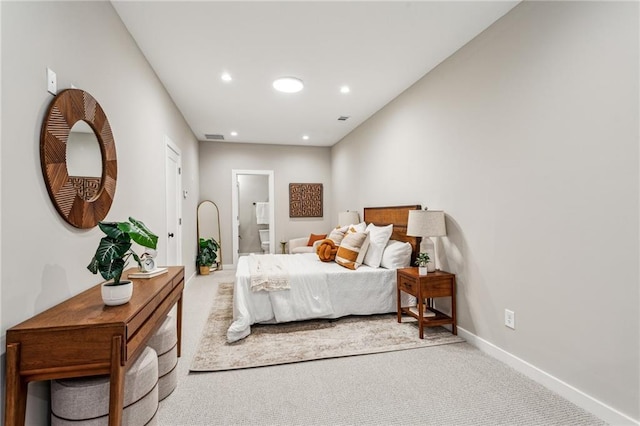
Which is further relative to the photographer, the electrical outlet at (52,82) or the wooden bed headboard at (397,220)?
the wooden bed headboard at (397,220)

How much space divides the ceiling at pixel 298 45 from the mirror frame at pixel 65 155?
0.99m

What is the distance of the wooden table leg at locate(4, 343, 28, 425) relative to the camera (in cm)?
111

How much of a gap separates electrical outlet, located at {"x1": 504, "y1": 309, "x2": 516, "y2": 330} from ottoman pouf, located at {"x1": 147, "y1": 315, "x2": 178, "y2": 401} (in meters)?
2.46

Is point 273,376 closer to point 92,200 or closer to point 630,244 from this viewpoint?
point 92,200

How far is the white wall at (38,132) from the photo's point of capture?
1.24 meters

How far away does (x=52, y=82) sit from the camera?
152cm

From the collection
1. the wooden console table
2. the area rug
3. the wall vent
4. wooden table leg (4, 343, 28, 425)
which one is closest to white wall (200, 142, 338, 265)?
the wall vent

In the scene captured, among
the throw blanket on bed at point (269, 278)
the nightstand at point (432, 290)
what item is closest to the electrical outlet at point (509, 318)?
the nightstand at point (432, 290)

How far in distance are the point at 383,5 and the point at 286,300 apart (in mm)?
2742

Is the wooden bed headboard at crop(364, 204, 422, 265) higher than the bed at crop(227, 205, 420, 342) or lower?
higher

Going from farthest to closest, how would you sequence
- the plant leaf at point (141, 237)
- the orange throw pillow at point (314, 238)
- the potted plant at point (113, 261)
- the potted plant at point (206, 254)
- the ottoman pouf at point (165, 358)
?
the orange throw pillow at point (314, 238)
the potted plant at point (206, 254)
the ottoman pouf at point (165, 358)
the plant leaf at point (141, 237)
the potted plant at point (113, 261)

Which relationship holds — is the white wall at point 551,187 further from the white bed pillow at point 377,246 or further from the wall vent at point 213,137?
the wall vent at point 213,137

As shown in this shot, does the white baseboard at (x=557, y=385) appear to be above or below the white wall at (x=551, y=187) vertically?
below

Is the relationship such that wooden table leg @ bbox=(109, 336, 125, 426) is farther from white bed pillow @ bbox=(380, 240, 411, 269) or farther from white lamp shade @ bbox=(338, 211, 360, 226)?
white lamp shade @ bbox=(338, 211, 360, 226)
